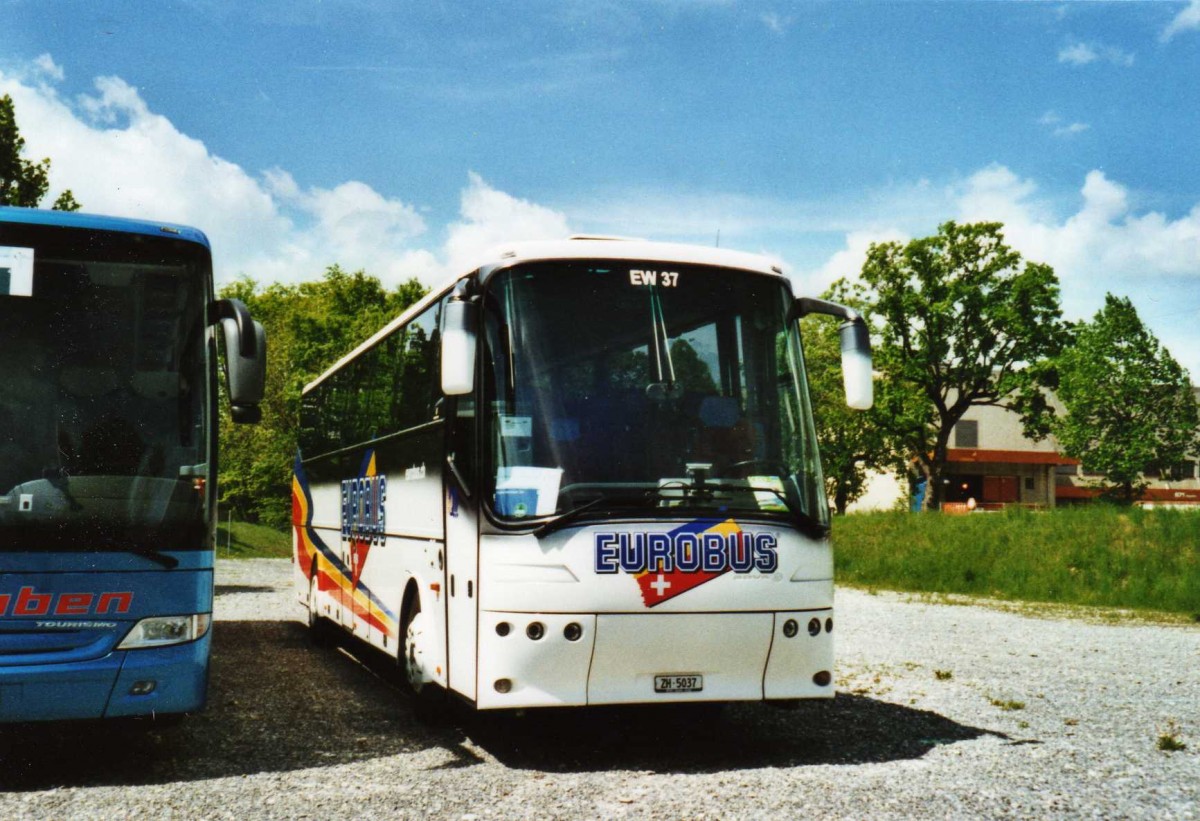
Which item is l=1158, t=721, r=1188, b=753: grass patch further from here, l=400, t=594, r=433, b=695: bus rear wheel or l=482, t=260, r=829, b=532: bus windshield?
l=400, t=594, r=433, b=695: bus rear wheel

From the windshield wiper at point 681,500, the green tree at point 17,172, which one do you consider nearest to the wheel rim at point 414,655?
the windshield wiper at point 681,500

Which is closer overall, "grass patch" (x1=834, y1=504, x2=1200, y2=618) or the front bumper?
the front bumper

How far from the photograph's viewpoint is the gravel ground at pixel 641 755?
695 centimetres

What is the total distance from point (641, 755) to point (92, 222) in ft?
16.1

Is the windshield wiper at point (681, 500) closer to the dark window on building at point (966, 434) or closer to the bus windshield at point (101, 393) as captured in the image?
the bus windshield at point (101, 393)

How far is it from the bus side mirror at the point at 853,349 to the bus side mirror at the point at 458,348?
227 centimetres

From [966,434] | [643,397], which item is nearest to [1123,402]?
[966,434]

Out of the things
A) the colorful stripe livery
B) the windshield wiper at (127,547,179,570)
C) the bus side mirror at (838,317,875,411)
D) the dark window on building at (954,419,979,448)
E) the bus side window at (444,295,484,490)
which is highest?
the dark window on building at (954,419,979,448)

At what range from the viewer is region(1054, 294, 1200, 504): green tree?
176 feet

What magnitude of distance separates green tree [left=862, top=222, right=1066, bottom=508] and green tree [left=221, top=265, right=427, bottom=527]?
20797 millimetres

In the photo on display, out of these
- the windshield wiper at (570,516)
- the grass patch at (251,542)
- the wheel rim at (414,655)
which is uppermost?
the windshield wiper at (570,516)

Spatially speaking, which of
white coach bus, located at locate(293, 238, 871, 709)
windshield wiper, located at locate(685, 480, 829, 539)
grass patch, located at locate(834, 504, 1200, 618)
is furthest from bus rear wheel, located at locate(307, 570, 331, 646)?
grass patch, located at locate(834, 504, 1200, 618)

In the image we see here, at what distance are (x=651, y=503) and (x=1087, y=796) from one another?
305 cm

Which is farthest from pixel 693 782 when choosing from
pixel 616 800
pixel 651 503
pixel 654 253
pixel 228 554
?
pixel 228 554
